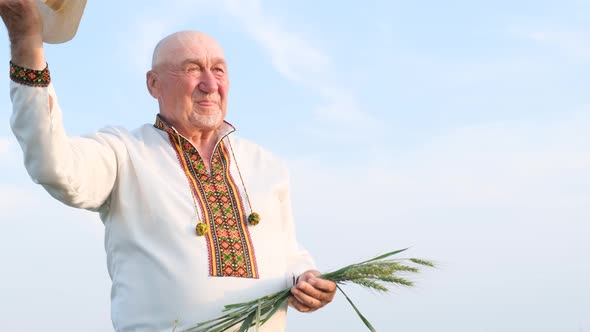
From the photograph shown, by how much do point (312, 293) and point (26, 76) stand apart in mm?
1388

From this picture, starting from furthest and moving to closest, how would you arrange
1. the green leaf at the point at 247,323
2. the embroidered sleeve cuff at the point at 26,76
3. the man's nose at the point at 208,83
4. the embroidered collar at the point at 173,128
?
1. the embroidered collar at the point at 173,128
2. the man's nose at the point at 208,83
3. the green leaf at the point at 247,323
4. the embroidered sleeve cuff at the point at 26,76

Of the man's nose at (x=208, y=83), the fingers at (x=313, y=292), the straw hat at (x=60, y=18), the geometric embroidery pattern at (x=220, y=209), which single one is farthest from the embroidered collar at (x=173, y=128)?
the fingers at (x=313, y=292)

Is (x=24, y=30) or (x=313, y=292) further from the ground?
(x=24, y=30)

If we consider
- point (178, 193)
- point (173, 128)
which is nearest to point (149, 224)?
point (178, 193)

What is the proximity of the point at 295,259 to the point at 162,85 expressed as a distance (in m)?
0.99

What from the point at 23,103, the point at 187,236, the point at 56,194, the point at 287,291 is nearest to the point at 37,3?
the point at 23,103

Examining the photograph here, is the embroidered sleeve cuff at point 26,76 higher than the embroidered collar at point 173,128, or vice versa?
the embroidered sleeve cuff at point 26,76

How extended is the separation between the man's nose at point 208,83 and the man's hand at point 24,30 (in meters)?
0.89

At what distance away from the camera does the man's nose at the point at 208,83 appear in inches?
161

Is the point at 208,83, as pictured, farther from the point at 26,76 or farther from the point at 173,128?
the point at 26,76

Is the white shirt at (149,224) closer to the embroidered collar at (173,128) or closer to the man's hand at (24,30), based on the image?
the embroidered collar at (173,128)

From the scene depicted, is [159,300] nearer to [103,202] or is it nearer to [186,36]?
[103,202]

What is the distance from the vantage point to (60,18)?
3.52 meters

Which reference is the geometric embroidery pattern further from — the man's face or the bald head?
the bald head
